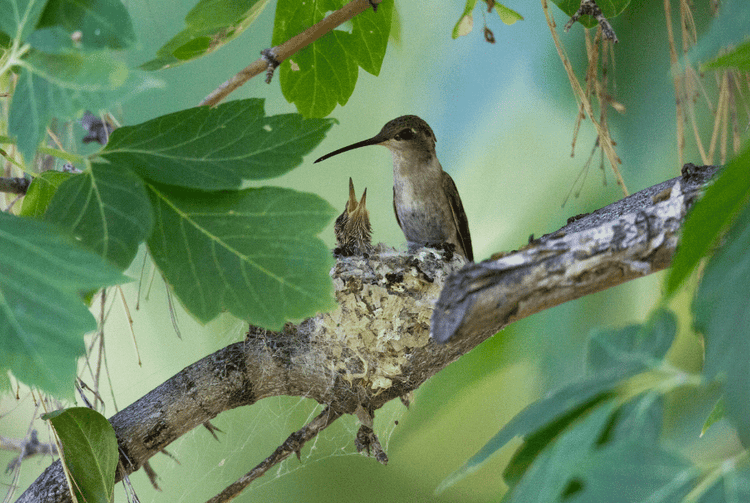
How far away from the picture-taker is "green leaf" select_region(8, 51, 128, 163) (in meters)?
0.31

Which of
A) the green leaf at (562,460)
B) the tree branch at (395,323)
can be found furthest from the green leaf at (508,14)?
the green leaf at (562,460)

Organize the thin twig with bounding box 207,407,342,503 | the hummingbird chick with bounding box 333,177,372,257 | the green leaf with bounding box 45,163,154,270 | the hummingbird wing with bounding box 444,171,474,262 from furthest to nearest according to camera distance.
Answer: the hummingbird wing with bounding box 444,171,474,262 < the hummingbird chick with bounding box 333,177,372,257 < the thin twig with bounding box 207,407,342,503 < the green leaf with bounding box 45,163,154,270

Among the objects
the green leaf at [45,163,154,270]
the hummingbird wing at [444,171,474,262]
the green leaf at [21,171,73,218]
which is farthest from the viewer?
the hummingbird wing at [444,171,474,262]

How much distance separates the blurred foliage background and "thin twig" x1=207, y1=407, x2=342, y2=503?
66 centimetres

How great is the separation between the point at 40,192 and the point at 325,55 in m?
0.39

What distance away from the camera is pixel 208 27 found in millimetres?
602

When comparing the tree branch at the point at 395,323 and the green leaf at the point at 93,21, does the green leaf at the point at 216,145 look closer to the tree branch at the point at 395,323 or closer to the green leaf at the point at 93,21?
the green leaf at the point at 93,21

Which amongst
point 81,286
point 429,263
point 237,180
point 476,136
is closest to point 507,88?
point 476,136

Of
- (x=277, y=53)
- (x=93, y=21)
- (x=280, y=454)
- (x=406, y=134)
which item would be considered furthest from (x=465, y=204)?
(x=93, y=21)

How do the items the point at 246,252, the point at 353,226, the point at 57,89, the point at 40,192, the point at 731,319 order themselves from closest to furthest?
1. the point at 731,319
2. the point at 57,89
3. the point at 246,252
4. the point at 40,192
5. the point at 353,226

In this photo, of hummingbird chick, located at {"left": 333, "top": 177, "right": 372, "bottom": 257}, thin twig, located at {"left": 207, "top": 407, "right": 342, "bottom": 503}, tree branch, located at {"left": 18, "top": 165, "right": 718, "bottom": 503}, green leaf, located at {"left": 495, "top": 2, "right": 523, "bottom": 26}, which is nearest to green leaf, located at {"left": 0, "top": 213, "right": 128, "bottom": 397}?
tree branch, located at {"left": 18, "top": 165, "right": 718, "bottom": 503}

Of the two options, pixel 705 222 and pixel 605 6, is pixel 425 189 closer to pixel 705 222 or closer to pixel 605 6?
pixel 605 6

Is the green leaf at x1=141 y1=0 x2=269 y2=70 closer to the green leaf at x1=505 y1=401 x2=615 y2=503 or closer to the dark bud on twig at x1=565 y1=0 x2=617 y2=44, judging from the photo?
the dark bud on twig at x1=565 y1=0 x2=617 y2=44

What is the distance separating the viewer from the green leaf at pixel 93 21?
37 centimetres
